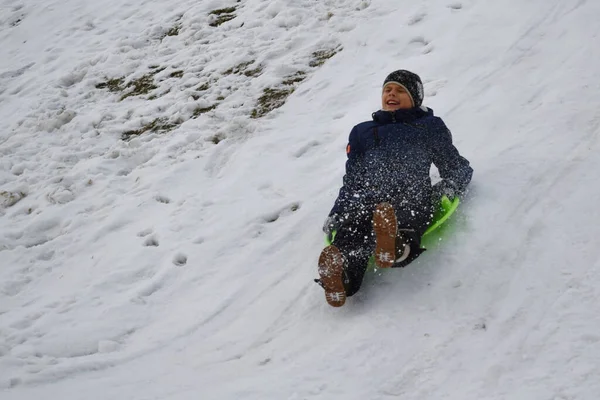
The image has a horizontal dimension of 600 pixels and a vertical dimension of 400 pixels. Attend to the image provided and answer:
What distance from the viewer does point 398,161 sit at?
3500 mm

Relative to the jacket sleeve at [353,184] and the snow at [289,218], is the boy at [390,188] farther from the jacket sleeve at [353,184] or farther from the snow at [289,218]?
the snow at [289,218]

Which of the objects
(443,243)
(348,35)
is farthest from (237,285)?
(348,35)

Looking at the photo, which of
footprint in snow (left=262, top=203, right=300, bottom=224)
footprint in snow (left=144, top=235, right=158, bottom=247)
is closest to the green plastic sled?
footprint in snow (left=262, top=203, right=300, bottom=224)

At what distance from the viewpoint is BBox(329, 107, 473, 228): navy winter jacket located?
11.0 ft

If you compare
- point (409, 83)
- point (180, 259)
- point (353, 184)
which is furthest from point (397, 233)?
point (180, 259)

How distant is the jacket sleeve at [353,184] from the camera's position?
3.35m

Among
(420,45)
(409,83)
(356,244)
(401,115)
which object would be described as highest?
(409,83)

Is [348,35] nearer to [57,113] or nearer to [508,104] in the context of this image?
[508,104]

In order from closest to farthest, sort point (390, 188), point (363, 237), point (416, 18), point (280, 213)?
point (363, 237), point (390, 188), point (280, 213), point (416, 18)

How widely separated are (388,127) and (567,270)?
143 cm

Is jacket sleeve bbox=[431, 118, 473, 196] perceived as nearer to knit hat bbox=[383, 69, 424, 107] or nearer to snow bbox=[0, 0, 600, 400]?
snow bbox=[0, 0, 600, 400]

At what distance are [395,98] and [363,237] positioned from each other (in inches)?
44.8

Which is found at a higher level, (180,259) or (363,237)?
(363,237)

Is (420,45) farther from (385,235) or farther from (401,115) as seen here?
(385,235)
